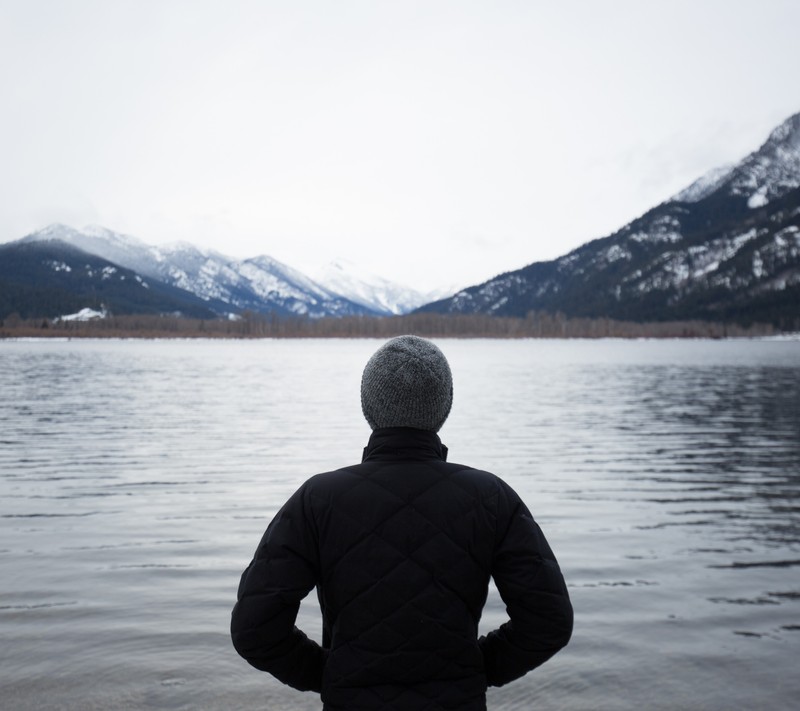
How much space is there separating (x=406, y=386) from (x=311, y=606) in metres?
7.29

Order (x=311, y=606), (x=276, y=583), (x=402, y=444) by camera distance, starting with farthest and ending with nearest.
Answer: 1. (x=311, y=606)
2. (x=402, y=444)
3. (x=276, y=583)

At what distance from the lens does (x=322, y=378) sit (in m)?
64.6

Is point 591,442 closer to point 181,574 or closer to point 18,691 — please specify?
point 181,574

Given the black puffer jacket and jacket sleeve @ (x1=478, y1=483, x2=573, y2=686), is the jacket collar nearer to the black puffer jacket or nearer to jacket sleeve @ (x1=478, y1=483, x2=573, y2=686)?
the black puffer jacket

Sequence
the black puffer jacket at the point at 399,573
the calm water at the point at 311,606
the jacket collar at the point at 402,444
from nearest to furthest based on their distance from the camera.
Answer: the black puffer jacket at the point at 399,573
the jacket collar at the point at 402,444
the calm water at the point at 311,606

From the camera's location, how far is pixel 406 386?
135 inches

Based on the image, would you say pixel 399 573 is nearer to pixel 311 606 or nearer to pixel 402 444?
pixel 402 444

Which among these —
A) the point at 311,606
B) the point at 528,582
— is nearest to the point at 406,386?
the point at 528,582

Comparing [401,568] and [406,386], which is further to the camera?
[406,386]

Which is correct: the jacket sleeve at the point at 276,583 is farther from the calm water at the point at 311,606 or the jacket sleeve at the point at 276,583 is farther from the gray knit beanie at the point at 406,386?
the calm water at the point at 311,606

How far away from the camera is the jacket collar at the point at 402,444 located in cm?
339

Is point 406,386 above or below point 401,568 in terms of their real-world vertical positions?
above

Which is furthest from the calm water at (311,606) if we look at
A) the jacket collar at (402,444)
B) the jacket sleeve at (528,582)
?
the jacket collar at (402,444)

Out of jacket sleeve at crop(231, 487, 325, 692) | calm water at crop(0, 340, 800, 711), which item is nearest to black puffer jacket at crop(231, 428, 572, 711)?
jacket sleeve at crop(231, 487, 325, 692)
